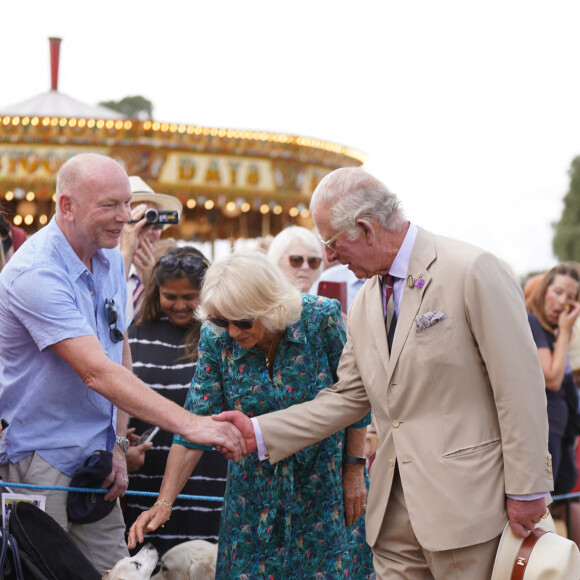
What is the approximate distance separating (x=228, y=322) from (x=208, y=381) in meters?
0.33

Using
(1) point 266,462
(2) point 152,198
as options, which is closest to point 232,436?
(1) point 266,462

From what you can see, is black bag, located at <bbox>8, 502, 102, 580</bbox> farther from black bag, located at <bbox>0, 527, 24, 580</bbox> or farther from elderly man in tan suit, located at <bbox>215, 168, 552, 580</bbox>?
elderly man in tan suit, located at <bbox>215, 168, 552, 580</bbox>

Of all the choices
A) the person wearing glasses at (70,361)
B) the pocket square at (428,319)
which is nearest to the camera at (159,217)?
the person wearing glasses at (70,361)

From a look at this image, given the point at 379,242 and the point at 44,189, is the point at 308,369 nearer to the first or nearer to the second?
the point at 379,242

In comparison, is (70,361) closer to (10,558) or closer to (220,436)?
(220,436)

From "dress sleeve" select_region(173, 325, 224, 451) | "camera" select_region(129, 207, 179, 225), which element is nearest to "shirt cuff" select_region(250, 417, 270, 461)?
"dress sleeve" select_region(173, 325, 224, 451)

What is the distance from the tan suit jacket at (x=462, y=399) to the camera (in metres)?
2.80

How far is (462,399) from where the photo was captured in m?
2.90

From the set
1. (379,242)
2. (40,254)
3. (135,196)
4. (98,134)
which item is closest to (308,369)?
(379,242)

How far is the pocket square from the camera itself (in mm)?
2904

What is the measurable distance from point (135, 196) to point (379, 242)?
3.24 metres

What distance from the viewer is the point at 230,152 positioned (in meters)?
18.3

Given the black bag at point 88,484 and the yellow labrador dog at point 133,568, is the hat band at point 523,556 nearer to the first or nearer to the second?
the yellow labrador dog at point 133,568

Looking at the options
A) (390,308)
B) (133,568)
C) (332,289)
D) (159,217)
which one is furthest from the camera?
(159,217)
